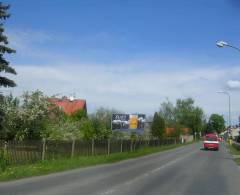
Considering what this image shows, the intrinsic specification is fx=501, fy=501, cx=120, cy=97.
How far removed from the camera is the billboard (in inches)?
2373

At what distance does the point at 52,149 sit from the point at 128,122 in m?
36.5

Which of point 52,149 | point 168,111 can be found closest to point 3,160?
point 52,149

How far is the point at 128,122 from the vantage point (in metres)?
63.1

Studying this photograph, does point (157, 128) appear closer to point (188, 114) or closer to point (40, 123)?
point (40, 123)

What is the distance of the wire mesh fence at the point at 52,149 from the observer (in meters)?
22.3

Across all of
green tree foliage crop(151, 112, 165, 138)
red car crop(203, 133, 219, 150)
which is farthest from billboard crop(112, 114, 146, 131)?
green tree foliage crop(151, 112, 165, 138)

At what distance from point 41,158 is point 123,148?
19943 millimetres

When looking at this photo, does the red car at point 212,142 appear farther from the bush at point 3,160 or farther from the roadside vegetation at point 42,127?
the bush at point 3,160

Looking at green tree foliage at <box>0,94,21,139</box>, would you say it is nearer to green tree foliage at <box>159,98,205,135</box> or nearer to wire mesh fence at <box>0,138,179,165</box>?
wire mesh fence at <box>0,138,179,165</box>

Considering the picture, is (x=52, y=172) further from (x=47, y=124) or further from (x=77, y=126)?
(x=77, y=126)

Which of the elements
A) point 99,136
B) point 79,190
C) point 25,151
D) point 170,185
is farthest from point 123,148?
point 79,190

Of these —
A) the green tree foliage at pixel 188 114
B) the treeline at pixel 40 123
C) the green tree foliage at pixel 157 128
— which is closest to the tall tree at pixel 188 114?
the green tree foliage at pixel 188 114

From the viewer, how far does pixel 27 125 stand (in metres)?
41.6

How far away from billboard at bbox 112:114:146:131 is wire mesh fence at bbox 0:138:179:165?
17.0 meters
